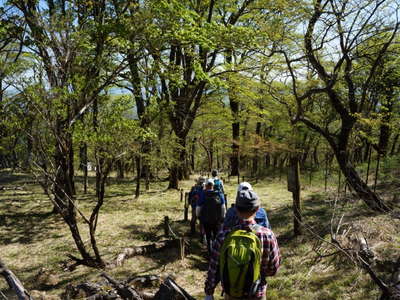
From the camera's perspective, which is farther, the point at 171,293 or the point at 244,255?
the point at 171,293

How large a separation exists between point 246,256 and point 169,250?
235 inches

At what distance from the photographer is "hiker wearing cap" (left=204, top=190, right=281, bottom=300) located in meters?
2.71

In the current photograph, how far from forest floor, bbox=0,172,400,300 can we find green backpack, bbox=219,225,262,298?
1.29 meters

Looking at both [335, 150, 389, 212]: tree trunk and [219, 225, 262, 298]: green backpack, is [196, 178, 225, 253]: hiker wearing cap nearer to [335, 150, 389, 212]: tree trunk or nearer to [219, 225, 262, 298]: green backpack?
[219, 225, 262, 298]: green backpack

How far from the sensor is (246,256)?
8.85ft

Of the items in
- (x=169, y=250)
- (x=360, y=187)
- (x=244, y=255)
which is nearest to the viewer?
(x=244, y=255)

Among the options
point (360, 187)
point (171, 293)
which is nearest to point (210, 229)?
point (171, 293)

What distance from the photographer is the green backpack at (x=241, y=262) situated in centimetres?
270

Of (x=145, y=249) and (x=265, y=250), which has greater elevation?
(x=265, y=250)

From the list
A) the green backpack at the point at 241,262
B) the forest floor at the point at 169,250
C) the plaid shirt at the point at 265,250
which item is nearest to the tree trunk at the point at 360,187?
the forest floor at the point at 169,250

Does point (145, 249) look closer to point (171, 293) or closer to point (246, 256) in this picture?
point (171, 293)

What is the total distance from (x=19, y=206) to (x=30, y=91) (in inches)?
338

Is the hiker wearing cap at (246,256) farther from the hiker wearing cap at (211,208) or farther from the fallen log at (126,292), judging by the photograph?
the hiker wearing cap at (211,208)

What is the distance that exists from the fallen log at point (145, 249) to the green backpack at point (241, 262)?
5351 millimetres
